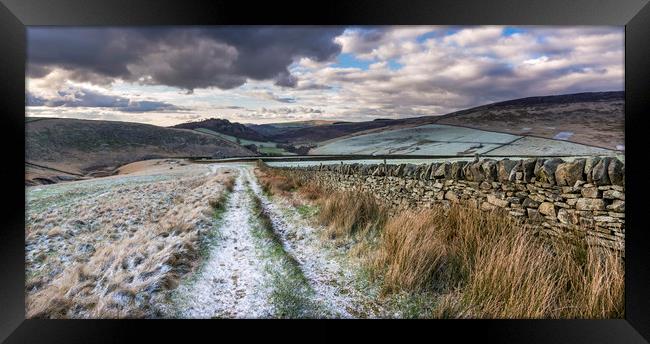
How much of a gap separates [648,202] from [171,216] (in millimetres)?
5646

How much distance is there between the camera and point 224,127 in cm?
417

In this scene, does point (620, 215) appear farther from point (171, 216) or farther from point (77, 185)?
point (77, 185)

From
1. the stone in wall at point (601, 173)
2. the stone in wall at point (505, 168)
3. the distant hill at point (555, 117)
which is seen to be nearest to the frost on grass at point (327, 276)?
the stone in wall at point (505, 168)

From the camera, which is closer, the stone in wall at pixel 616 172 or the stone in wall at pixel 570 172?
the stone in wall at pixel 616 172

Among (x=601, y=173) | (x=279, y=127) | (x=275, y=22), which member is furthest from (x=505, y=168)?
(x=279, y=127)

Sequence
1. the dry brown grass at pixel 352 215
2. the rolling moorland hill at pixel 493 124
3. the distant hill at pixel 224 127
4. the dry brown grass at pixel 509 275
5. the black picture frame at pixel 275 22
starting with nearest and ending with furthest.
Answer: the dry brown grass at pixel 509 275 → the black picture frame at pixel 275 22 → the rolling moorland hill at pixel 493 124 → the distant hill at pixel 224 127 → the dry brown grass at pixel 352 215

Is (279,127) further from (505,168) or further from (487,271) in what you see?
(487,271)

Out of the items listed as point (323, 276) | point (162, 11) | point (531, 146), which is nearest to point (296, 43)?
point (162, 11)

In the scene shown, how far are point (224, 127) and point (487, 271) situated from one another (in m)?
3.68

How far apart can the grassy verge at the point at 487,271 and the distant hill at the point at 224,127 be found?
239 cm

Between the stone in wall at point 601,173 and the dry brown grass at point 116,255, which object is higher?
the stone in wall at point 601,173

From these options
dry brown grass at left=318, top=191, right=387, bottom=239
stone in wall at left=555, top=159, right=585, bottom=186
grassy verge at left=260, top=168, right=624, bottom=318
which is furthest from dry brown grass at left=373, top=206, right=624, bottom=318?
dry brown grass at left=318, top=191, right=387, bottom=239

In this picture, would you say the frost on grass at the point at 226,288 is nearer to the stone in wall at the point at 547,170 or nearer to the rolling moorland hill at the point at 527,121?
the rolling moorland hill at the point at 527,121

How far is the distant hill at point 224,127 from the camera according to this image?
412 centimetres
